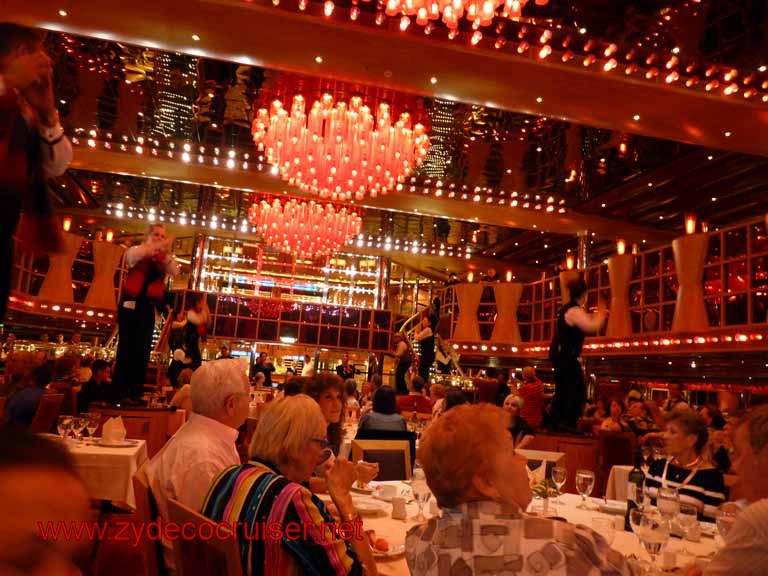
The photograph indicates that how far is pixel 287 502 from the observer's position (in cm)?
177

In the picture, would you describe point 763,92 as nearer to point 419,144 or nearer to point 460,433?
point 419,144

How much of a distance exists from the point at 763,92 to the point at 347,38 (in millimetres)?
5001

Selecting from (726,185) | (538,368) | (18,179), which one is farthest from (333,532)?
(538,368)

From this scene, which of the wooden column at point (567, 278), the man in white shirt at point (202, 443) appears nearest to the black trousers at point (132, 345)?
the man in white shirt at point (202, 443)

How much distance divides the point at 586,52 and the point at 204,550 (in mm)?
6923

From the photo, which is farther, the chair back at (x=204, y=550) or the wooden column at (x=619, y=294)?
the wooden column at (x=619, y=294)

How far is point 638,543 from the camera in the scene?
2.43m

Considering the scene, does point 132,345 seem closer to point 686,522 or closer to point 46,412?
point 46,412

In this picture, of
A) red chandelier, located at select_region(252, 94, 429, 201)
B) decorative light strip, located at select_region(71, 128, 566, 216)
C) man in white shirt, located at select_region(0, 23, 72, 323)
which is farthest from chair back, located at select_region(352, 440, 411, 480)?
decorative light strip, located at select_region(71, 128, 566, 216)

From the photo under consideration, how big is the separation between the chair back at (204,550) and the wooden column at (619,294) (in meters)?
12.7

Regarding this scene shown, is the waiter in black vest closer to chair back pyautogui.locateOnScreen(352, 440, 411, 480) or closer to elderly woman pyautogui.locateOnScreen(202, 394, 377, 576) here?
chair back pyautogui.locateOnScreen(352, 440, 411, 480)

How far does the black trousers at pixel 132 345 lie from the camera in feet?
18.1

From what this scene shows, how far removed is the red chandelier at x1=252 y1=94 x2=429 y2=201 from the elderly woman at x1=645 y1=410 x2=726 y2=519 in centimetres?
525

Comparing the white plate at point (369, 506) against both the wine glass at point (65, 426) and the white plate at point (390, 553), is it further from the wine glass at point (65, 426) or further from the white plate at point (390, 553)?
the wine glass at point (65, 426)
